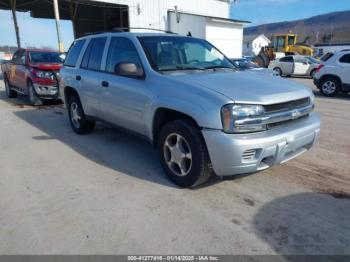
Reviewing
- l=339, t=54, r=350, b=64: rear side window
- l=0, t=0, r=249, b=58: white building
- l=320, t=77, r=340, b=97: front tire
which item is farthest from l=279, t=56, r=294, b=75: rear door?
l=339, t=54, r=350, b=64: rear side window

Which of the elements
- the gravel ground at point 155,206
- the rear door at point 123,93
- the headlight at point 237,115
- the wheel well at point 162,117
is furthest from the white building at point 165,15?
the headlight at point 237,115

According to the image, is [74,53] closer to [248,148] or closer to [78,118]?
[78,118]

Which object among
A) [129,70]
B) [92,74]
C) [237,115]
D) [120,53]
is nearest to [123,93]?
[129,70]

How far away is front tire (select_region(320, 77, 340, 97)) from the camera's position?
11.1 metres

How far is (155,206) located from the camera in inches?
133

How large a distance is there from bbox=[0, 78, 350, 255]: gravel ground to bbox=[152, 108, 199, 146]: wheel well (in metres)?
0.63

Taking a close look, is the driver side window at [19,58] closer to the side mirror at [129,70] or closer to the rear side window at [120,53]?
the rear side window at [120,53]

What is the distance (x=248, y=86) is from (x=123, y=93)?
1800 millimetres

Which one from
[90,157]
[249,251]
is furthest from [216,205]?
[90,157]

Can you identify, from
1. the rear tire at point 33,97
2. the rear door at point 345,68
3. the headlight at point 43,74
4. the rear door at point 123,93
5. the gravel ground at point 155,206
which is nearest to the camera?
the gravel ground at point 155,206

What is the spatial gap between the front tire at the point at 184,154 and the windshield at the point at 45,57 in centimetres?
775

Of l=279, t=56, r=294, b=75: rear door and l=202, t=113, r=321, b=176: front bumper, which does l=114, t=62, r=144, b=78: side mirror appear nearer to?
l=202, t=113, r=321, b=176: front bumper

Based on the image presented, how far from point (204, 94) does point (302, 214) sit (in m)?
1.59

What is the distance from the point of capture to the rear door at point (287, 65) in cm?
2030
